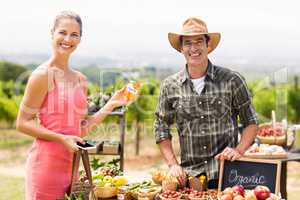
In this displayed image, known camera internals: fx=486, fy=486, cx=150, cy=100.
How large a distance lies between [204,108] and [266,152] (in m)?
2.03

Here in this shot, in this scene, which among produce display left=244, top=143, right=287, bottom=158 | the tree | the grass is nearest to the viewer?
produce display left=244, top=143, right=287, bottom=158

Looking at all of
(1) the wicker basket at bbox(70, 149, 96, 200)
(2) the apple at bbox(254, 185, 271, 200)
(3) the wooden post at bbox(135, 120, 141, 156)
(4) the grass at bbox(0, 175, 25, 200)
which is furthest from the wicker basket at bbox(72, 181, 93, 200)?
(3) the wooden post at bbox(135, 120, 141, 156)

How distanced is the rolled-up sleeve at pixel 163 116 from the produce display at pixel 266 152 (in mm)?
1841

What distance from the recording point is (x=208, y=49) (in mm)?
3176

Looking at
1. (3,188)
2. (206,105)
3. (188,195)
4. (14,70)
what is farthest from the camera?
(14,70)

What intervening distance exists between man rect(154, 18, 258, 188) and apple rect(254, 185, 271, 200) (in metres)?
0.30

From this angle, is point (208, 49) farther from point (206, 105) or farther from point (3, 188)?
point (3, 188)

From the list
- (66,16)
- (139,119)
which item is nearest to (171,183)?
(66,16)

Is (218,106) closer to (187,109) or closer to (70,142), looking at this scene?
(187,109)

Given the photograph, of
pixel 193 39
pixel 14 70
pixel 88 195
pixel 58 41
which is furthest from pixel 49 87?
pixel 14 70

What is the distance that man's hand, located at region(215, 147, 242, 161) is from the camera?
290 cm

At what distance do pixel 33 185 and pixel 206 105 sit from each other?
3.74 feet

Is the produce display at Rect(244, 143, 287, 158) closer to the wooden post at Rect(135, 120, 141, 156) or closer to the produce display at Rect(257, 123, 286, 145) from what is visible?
the produce display at Rect(257, 123, 286, 145)

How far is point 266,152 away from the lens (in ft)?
15.8
